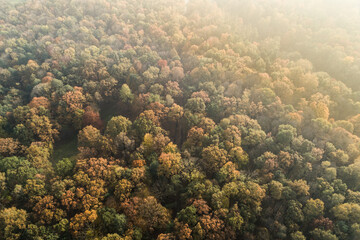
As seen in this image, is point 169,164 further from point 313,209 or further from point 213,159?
point 313,209

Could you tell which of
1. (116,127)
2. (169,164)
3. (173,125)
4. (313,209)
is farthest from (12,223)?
(313,209)

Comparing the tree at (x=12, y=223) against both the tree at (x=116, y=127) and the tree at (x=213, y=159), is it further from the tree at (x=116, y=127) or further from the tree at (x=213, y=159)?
the tree at (x=213, y=159)

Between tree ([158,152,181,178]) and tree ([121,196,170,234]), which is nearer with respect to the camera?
tree ([121,196,170,234])

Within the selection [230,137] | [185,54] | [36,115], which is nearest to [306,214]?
[230,137]

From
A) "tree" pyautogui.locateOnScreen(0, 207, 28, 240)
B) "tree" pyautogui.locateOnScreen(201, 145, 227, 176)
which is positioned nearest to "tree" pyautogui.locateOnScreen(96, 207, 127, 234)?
"tree" pyautogui.locateOnScreen(0, 207, 28, 240)

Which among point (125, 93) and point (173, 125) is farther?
point (125, 93)

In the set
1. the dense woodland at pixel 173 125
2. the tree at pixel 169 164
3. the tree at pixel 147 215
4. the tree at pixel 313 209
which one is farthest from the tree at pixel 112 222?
the tree at pixel 313 209

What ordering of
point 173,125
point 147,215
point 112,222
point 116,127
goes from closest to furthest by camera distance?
Answer: point 112,222 → point 147,215 → point 116,127 → point 173,125

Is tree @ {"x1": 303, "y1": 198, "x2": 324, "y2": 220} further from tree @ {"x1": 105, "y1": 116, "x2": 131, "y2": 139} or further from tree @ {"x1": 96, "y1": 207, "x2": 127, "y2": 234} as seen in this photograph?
tree @ {"x1": 105, "y1": 116, "x2": 131, "y2": 139}

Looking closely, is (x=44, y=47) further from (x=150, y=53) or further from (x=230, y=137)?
(x=230, y=137)
